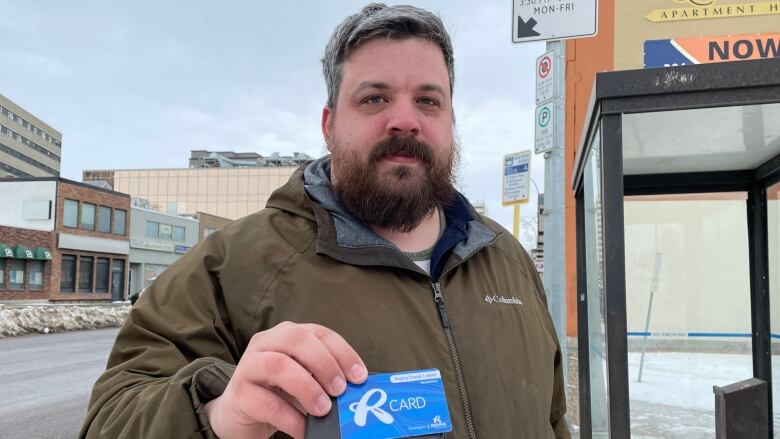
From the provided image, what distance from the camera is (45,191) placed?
3303 cm

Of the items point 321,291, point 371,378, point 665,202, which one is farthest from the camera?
point 665,202

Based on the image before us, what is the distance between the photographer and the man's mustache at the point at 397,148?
5.47 feet

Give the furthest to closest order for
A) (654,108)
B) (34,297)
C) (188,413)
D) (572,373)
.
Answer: (34,297), (572,373), (654,108), (188,413)

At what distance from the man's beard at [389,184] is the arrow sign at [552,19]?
3.05 meters

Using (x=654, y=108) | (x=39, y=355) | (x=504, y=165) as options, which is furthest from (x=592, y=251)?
(x=39, y=355)

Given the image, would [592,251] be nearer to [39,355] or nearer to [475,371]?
[475,371]

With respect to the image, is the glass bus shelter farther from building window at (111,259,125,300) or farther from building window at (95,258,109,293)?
building window at (111,259,125,300)

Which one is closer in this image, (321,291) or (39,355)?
(321,291)

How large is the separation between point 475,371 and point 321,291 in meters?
0.44

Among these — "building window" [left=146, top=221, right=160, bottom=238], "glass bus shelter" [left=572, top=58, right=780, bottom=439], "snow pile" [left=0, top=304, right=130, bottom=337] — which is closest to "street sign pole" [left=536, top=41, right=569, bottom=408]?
"glass bus shelter" [left=572, top=58, right=780, bottom=439]

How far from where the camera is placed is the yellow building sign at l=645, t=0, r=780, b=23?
7.67 metres

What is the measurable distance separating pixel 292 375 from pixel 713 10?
8.69m

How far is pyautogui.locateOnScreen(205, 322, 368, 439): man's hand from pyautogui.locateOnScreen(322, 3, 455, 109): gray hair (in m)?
1.03

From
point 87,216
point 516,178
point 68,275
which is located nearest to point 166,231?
point 87,216
